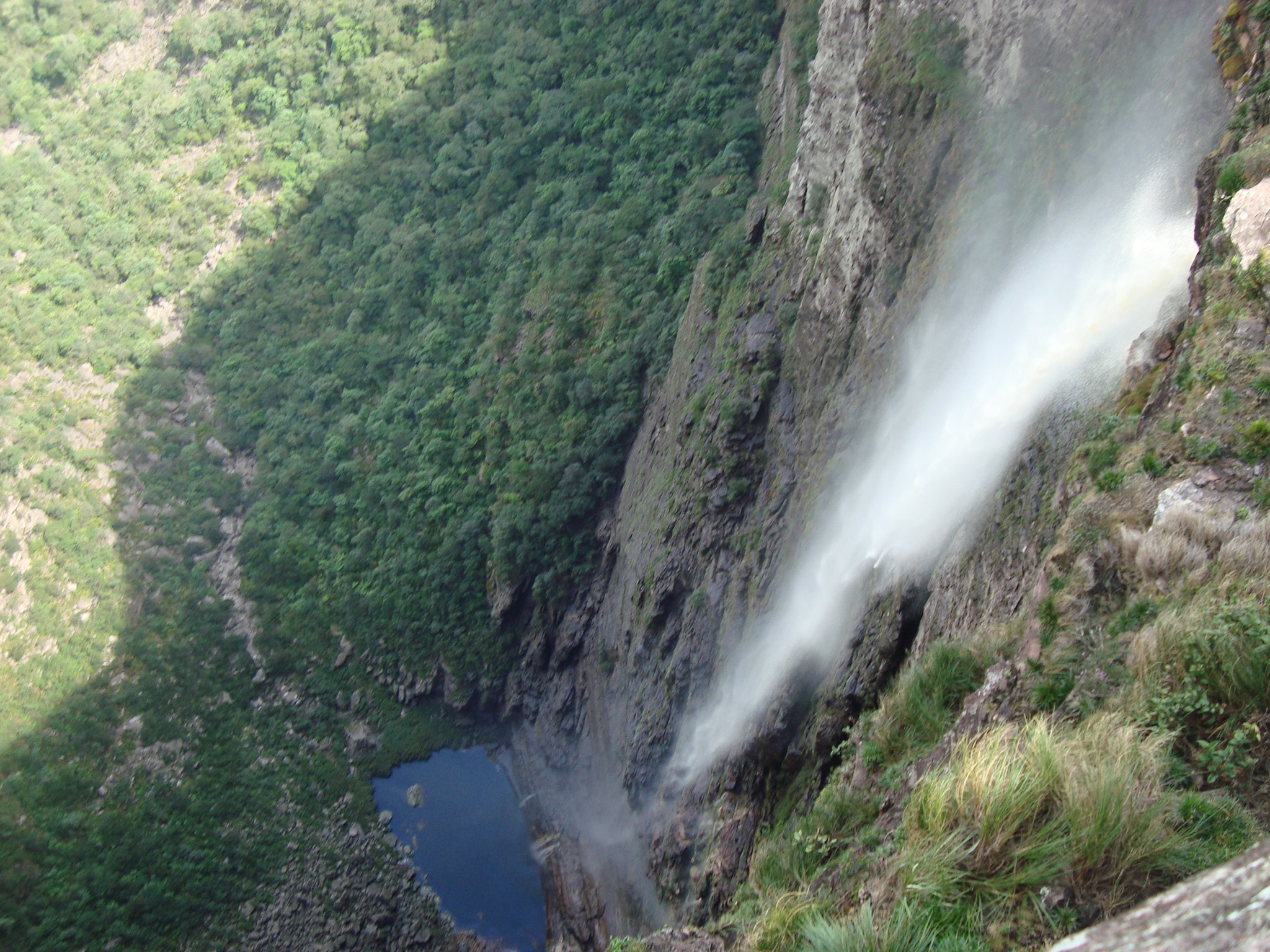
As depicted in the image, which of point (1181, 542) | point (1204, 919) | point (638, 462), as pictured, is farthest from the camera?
point (638, 462)

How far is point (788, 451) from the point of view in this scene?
74.2 feet

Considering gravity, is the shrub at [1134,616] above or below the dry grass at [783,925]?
above

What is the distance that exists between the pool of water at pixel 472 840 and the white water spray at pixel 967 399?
570 inches

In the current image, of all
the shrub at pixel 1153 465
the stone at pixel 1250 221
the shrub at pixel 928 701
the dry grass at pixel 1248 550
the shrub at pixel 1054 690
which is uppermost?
the stone at pixel 1250 221

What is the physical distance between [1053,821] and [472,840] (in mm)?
30450

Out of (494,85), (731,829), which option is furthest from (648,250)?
(731,829)

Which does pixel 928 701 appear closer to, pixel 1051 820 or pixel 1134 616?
pixel 1134 616

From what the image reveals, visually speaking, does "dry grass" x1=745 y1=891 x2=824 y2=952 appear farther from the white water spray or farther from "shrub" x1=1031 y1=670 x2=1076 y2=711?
the white water spray

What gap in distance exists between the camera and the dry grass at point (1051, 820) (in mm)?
5387

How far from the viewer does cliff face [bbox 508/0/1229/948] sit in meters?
14.8

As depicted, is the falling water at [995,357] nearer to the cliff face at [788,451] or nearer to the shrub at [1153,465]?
the cliff face at [788,451]

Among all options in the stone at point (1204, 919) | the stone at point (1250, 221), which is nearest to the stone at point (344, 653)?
the stone at point (1250, 221)

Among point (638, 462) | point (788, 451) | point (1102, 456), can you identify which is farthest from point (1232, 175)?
point (638, 462)

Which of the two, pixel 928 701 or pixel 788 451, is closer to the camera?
pixel 928 701
